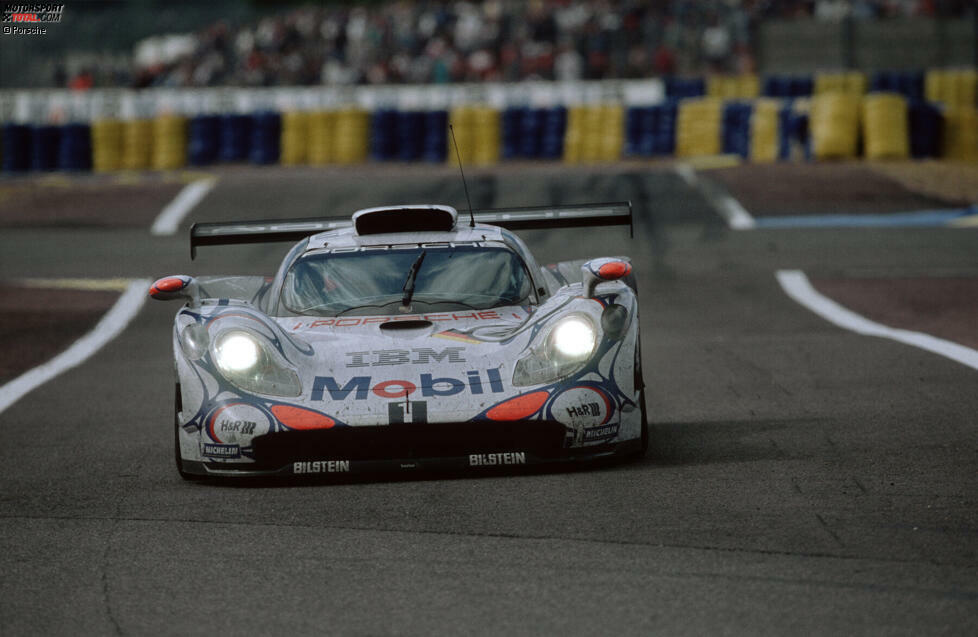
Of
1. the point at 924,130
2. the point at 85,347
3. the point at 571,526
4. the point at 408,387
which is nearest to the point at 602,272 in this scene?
the point at 408,387

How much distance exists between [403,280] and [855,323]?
6.66m

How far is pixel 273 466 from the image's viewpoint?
6895 mm

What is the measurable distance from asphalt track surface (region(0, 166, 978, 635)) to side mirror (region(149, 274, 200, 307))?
0.79 metres

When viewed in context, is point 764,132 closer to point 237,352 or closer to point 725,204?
point 725,204

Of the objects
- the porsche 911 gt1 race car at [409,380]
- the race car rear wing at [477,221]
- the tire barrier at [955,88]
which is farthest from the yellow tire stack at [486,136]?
the porsche 911 gt1 race car at [409,380]

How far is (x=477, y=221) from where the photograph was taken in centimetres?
925

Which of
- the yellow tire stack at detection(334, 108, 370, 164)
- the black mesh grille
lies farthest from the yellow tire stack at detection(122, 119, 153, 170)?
the black mesh grille

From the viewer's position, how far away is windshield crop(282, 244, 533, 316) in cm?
809

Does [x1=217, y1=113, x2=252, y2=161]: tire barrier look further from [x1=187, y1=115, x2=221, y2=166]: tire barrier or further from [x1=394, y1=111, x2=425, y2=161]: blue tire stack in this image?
[x1=394, y1=111, x2=425, y2=161]: blue tire stack

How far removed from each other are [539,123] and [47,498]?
2756cm

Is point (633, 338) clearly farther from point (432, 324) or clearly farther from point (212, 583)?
point (212, 583)

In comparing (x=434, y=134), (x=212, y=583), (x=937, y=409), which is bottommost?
(x=434, y=134)

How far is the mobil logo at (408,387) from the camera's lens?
22.5 ft

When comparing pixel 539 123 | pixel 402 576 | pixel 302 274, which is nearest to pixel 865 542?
pixel 402 576
